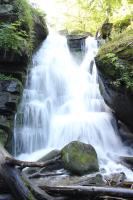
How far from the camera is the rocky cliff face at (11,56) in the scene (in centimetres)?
922

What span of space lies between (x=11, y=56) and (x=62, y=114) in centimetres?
282

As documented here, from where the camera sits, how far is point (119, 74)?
30.5ft

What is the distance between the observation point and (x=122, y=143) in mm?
10523

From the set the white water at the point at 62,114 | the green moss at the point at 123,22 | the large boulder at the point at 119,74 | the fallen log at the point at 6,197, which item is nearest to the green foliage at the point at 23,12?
the white water at the point at 62,114

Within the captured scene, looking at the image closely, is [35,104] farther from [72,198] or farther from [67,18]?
[67,18]

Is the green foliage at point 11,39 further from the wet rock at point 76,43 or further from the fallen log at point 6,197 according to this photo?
the wet rock at point 76,43

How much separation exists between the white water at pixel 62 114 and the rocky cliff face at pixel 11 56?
79cm

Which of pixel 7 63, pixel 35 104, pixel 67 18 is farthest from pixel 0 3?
pixel 67 18

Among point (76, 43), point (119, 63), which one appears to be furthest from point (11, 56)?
point (76, 43)

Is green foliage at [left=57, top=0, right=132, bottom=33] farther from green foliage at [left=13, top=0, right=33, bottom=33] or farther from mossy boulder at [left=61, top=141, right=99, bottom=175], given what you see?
mossy boulder at [left=61, top=141, right=99, bottom=175]

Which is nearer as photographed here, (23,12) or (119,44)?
(119,44)

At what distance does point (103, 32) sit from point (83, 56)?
2.07 m

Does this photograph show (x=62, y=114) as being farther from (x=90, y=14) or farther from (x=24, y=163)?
(x=90, y=14)

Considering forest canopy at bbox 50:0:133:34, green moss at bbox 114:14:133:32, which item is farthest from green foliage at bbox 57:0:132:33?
green moss at bbox 114:14:133:32
